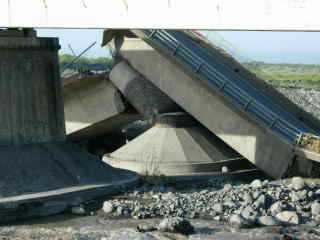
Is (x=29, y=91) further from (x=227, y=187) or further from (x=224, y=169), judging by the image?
(x=224, y=169)

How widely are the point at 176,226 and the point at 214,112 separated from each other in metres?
8.63

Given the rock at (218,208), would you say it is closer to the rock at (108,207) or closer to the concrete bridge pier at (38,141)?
the rock at (108,207)

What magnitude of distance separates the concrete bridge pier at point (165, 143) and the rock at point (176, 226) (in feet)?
24.4

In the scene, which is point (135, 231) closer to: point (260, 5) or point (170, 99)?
point (260, 5)

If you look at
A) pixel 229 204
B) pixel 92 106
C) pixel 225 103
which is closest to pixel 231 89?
pixel 225 103

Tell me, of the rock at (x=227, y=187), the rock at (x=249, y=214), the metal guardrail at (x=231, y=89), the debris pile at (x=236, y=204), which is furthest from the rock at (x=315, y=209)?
the metal guardrail at (x=231, y=89)

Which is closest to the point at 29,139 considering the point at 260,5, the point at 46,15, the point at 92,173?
the point at 92,173

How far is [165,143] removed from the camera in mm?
27859

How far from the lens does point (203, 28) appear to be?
17.9 meters

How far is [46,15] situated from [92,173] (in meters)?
4.62

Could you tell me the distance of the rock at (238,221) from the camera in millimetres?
19594

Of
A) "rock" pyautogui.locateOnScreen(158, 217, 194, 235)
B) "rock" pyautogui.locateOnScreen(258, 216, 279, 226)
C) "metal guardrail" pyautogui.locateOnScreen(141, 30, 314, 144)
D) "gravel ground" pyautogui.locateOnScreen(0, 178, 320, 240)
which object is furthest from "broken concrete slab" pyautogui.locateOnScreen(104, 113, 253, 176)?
"rock" pyautogui.locateOnScreen(158, 217, 194, 235)

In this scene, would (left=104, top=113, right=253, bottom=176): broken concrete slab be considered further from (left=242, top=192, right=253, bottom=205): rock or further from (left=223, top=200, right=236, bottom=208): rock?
(left=223, top=200, right=236, bottom=208): rock

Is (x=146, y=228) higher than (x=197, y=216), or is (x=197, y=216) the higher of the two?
(x=146, y=228)
